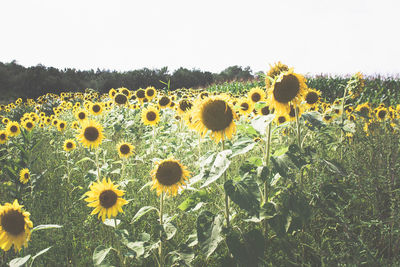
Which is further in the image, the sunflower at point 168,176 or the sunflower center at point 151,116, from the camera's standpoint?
the sunflower center at point 151,116

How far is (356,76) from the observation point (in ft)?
11.1

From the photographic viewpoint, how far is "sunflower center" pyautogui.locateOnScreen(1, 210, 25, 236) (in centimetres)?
168

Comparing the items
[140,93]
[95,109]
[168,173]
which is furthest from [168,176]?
[140,93]

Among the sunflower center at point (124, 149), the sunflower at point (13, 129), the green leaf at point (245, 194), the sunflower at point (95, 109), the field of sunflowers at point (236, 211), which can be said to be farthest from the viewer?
the sunflower at point (95, 109)

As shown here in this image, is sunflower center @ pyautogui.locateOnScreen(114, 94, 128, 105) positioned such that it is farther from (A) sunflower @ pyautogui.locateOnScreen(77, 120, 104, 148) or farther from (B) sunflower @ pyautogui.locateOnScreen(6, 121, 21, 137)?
(A) sunflower @ pyautogui.locateOnScreen(77, 120, 104, 148)

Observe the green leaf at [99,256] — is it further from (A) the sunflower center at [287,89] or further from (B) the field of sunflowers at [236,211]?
(A) the sunflower center at [287,89]

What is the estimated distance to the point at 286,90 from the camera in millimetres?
1795

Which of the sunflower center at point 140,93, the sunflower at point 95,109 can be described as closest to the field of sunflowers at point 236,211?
the sunflower at point 95,109

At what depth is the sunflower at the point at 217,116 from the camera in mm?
1763

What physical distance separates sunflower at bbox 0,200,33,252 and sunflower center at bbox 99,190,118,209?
45cm

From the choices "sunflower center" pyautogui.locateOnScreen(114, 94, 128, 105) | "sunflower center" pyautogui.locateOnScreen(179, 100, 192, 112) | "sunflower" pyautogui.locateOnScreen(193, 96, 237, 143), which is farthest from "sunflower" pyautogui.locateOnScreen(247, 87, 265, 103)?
"sunflower center" pyautogui.locateOnScreen(114, 94, 128, 105)

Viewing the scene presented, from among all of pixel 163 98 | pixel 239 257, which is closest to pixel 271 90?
pixel 239 257

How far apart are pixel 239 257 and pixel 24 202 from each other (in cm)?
294

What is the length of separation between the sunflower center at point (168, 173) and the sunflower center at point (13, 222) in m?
0.91
